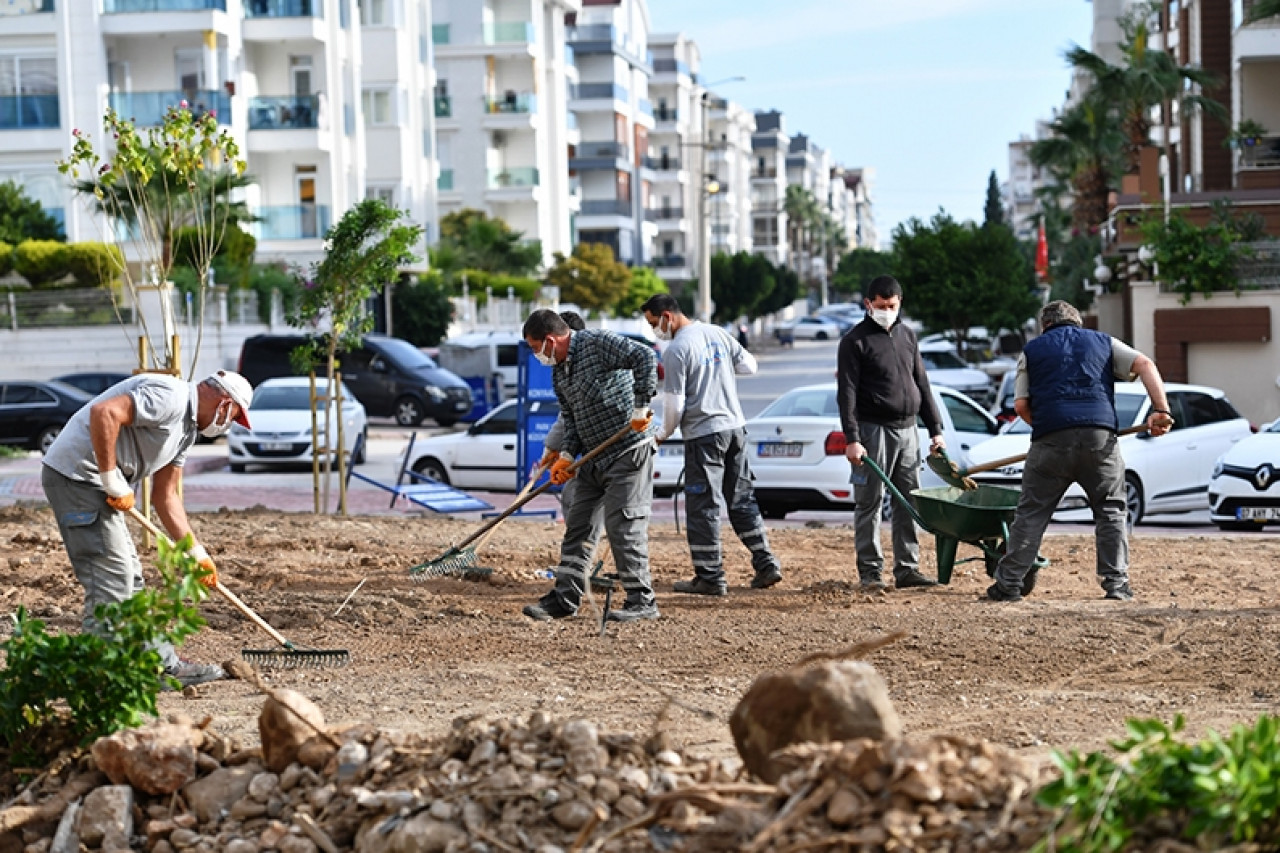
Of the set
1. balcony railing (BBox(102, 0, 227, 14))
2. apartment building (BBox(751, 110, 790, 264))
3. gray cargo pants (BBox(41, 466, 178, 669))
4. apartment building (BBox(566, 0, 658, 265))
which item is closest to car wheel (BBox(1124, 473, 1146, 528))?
gray cargo pants (BBox(41, 466, 178, 669))

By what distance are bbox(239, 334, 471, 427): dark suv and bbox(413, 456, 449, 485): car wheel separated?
12.9 m

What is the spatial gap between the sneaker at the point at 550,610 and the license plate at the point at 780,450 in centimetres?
727

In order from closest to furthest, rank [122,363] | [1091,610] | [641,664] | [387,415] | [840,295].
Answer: [641,664] → [1091,610] → [387,415] → [122,363] → [840,295]

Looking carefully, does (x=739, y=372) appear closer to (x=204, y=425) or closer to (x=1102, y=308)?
(x=204, y=425)

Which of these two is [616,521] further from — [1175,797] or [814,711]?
[1175,797]

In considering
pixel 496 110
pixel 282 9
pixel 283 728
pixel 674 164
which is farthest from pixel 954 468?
pixel 674 164

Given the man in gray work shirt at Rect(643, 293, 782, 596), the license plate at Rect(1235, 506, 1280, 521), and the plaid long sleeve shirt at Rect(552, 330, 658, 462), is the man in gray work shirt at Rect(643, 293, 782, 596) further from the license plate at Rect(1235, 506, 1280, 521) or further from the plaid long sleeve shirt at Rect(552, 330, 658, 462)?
the license plate at Rect(1235, 506, 1280, 521)

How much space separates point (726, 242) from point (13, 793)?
119829mm

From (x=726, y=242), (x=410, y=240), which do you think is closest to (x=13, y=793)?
(x=410, y=240)

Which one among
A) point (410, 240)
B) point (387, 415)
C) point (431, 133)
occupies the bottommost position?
point (387, 415)

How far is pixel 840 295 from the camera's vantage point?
188 metres

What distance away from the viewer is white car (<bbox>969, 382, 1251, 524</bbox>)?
659 inches

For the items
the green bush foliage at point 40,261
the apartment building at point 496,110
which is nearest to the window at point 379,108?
the apartment building at point 496,110

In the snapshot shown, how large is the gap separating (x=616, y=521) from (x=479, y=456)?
11785mm
